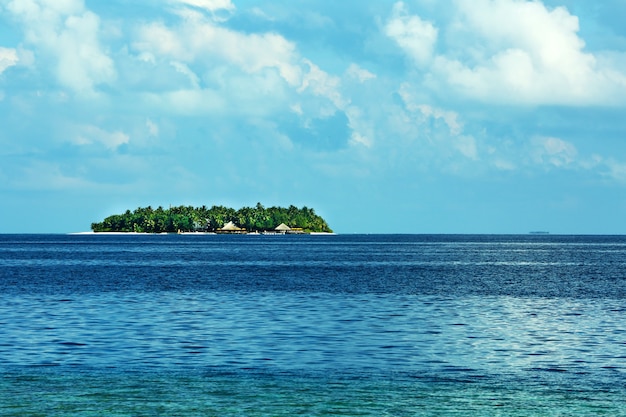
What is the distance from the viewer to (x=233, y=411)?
1072 inches

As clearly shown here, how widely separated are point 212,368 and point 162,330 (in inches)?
504

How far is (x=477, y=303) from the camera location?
2635 inches

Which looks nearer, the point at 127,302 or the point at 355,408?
the point at 355,408

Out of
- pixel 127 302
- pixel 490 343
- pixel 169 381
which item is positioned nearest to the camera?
pixel 169 381

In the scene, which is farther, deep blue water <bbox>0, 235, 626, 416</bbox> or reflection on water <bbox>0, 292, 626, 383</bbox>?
reflection on water <bbox>0, 292, 626, 383</bbox>

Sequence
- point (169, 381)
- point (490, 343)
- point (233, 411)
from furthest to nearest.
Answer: point (490, 343) → point (169, 381) → point (233, 411)

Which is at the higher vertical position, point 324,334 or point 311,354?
point 324,334

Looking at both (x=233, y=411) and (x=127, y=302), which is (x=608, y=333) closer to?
(x=233, y=411)

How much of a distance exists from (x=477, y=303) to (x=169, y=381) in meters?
39.3

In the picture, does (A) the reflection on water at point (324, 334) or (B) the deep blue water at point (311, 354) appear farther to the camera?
(A) the reflection on water at point (324, 334)

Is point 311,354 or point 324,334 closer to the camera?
point 311,354

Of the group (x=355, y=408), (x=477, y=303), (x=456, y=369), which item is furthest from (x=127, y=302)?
(x=355, y=408)

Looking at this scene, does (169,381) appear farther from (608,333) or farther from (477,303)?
(477,303)

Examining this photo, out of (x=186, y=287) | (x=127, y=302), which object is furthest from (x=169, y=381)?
(x=186, y=287)
